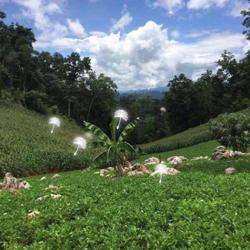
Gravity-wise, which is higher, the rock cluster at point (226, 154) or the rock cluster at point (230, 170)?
the rock cluster at point (230, 170)

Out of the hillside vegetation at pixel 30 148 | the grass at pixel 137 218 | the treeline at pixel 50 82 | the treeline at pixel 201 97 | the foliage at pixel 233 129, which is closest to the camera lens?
the grass at pixel 137 218

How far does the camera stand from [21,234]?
31.6ft

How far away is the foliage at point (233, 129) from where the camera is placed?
2311 centimetres

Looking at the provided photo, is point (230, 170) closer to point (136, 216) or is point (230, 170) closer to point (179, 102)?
point (136, 216)

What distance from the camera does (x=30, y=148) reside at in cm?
4069

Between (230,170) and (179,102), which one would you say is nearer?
(230,170)

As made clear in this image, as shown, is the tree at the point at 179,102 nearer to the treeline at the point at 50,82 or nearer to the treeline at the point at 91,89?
the treeline at the point at 91,89

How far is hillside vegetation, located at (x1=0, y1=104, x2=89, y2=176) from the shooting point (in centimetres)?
3362

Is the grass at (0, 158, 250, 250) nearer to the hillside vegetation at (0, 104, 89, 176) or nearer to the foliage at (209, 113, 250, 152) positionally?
the foliage at (209, 113, 250, 152)

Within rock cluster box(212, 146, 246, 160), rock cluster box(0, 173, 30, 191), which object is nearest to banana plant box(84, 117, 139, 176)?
rock cluster box(0, 173, 30, 191)

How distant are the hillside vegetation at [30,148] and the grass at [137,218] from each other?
20551 mm

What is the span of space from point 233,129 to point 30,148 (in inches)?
845

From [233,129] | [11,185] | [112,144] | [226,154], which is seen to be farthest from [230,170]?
[11,185]

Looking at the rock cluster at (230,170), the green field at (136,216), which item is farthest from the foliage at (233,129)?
the green field at (136,216)
